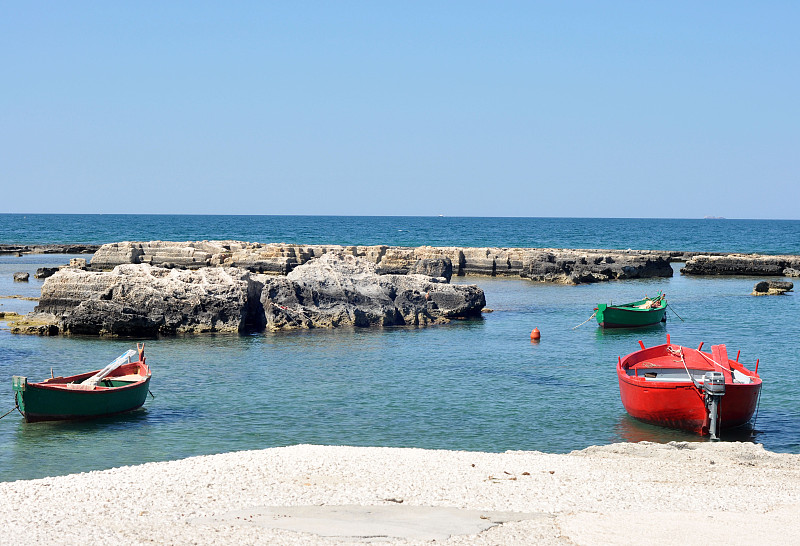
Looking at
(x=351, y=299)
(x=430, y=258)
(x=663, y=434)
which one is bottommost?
(x=663, y=434)

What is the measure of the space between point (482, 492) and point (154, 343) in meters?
18.4

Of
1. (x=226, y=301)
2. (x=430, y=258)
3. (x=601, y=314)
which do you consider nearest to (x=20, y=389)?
(x=226, y=301)

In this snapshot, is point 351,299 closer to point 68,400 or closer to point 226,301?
point 226,301

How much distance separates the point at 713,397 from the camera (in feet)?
55.8

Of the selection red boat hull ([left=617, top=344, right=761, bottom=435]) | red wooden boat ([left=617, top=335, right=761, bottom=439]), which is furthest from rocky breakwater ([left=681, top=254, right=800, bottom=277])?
red boat hull ([left=617, top=344, right=761, bottom=435])

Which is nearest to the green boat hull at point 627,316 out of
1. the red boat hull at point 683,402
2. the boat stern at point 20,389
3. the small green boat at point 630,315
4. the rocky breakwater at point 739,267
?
the small green boat at point 630,315

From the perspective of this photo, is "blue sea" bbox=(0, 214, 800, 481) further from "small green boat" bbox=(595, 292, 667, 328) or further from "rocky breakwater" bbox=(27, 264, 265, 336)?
"rocky breakwater" bbox=(27, 264, 265, 336)

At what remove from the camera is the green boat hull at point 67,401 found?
55.9 feet

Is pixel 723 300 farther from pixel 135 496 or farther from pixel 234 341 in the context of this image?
pixel 135 496

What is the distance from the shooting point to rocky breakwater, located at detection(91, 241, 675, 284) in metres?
52.8

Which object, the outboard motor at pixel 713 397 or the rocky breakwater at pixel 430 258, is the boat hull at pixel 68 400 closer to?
the outboard motor at pixel 713 397

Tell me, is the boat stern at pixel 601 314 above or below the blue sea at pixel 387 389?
above

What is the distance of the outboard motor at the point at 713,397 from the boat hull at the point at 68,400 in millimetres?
12166

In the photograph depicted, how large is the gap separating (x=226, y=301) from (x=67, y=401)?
1280cm
